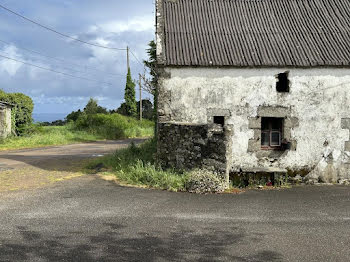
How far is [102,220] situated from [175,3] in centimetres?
936

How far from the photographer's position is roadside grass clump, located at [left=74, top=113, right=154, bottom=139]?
28.3 metres

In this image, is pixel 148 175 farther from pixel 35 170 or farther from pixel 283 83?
pixel 283 83

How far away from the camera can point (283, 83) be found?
10.8 meters

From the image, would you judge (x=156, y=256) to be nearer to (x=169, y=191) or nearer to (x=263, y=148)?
(x=169, y=191)

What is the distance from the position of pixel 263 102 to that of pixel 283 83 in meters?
1.04

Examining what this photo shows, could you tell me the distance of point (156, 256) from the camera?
4.63 meters

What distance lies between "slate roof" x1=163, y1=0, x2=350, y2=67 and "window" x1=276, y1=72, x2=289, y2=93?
0.47 metres

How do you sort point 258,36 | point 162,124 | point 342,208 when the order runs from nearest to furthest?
1. point 342,208
2. point 162,124
3. point 258,36

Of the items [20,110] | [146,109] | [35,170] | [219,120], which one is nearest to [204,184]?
[219,120]

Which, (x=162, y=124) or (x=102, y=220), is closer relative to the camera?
(x=102, y=220)

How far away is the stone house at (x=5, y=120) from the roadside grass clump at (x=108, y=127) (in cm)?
750

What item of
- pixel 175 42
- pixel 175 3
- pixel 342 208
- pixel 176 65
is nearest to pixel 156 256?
pixel 342 208

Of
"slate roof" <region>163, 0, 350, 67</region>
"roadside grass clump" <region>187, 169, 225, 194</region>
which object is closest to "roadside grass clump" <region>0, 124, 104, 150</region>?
"slate roof" <region>163, 0, 350, 67</region>

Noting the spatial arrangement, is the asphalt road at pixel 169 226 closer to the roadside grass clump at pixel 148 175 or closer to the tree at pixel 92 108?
the roadside grass clump at pixel 148 175
